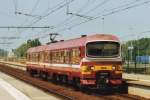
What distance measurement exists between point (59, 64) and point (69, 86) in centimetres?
155

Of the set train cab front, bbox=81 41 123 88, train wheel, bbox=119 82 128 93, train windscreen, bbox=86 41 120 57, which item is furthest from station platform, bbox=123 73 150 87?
train windscreen, bbox=86 41 120 57

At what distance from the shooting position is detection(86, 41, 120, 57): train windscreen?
2638cm

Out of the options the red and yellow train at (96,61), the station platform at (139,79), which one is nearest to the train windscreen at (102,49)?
the red and yellow train at (96,61)

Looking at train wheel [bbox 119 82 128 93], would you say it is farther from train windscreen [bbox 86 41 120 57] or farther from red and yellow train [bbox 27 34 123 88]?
train windscreen [bbox 86 41 120 57]

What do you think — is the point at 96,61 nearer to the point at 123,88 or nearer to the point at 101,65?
the point at 101,65

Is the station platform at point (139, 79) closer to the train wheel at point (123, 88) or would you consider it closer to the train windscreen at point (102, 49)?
the train wheel at point (123, 88)

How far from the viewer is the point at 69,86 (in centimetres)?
3247

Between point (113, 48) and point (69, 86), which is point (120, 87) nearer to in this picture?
point (113, 48)

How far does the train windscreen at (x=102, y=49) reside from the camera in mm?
26375

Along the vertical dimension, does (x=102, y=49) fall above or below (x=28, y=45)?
below

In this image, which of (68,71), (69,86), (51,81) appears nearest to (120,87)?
(68,71)

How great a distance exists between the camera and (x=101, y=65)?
26.0 metres

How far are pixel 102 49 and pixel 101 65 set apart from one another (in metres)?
0.98

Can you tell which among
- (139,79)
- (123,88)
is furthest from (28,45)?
(123,88)
